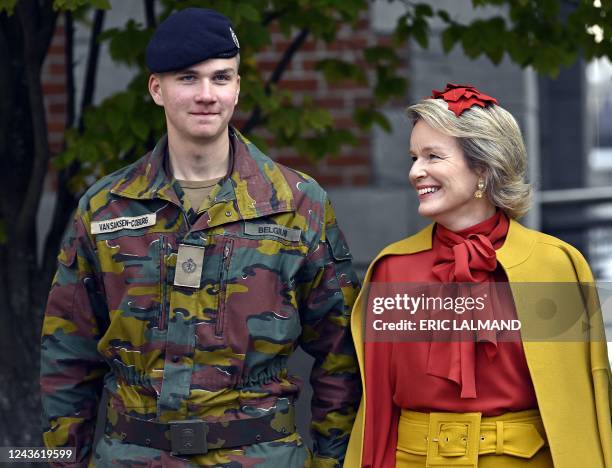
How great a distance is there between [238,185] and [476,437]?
1019 millimetres

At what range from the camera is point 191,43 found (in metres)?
3.59

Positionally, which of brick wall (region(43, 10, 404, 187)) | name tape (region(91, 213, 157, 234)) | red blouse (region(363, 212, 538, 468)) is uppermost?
brick wall (region(43, 10, 404, 187))

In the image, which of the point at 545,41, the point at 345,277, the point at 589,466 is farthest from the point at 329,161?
the point at 589,466

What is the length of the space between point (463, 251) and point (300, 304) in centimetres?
55

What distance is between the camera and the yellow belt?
3.44 m

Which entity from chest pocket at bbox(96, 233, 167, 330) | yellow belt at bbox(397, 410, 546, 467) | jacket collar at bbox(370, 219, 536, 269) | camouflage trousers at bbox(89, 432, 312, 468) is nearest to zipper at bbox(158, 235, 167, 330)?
chest pocket at bbox(96, 233, 167, 330)

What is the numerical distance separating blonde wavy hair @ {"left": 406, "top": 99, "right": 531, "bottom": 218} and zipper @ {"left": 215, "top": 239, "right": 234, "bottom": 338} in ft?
2.23

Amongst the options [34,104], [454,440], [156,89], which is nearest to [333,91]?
[34,104]

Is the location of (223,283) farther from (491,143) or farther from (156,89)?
(491,143)

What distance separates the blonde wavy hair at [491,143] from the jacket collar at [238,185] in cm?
49

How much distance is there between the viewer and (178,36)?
3619mm

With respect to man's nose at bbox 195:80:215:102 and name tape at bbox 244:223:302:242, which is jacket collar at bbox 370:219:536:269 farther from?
man's nose at bbox 195:80:215:102

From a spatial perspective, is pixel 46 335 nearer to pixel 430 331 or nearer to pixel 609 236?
pixel 430 331

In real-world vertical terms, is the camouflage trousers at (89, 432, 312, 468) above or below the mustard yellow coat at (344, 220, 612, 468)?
below
